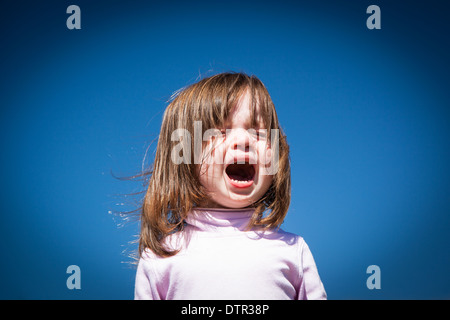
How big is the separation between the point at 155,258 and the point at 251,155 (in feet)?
1.34

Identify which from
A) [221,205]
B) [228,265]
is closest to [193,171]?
[221,205]

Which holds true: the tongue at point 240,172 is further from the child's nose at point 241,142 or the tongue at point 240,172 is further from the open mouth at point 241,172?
the child's nose at point 241,142

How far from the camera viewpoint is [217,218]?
3.97 ft

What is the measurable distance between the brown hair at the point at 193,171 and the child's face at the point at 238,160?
27mm

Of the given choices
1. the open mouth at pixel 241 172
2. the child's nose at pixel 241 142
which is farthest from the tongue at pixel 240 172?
the child's nose at pixel 241 142

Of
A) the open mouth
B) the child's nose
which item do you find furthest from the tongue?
the child's nose

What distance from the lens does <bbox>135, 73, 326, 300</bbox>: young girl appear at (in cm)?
109

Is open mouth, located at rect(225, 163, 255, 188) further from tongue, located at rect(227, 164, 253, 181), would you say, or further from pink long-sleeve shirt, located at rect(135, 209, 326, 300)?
pink long-sleeve shirt, located at rect(135, 209, 326, 300)

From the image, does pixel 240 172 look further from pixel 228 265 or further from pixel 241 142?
pixel 228 265

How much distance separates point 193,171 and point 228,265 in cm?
31

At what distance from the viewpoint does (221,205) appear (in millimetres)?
1247

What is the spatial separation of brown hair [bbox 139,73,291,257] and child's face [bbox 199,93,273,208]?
3cm
